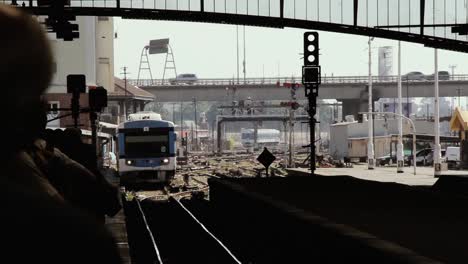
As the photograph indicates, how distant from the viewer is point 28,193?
1.24 meters

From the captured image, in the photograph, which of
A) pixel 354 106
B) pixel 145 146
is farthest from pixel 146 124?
pixel 354 106

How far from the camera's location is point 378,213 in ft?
54.2

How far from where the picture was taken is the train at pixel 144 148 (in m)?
41.2

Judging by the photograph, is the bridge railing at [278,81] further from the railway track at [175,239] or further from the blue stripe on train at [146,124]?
the railway track at [175,239]

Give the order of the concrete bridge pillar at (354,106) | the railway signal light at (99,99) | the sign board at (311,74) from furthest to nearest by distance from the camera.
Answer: the concrete bridge pillar at (354,106), the sign board at (311,74), the railway signal light at (99,99)

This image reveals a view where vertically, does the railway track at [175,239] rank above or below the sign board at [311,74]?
below

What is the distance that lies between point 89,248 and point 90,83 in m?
91.0

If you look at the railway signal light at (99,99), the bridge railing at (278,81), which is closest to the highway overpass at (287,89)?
the bridge railing at (278,81)

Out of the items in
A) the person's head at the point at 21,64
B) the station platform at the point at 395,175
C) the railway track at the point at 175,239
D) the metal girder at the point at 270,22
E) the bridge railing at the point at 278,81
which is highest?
the bridge railing at the point at 278,81

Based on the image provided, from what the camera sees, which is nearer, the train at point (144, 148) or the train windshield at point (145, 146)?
the train at point (144, 148)

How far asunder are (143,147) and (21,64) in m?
40.4

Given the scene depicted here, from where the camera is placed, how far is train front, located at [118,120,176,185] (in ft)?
135

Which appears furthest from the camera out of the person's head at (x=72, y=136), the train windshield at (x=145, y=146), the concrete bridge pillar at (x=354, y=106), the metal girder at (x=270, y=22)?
the concrete bridge pillar at (x=354, y=106)

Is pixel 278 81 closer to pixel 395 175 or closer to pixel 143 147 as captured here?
pixel 395 175
